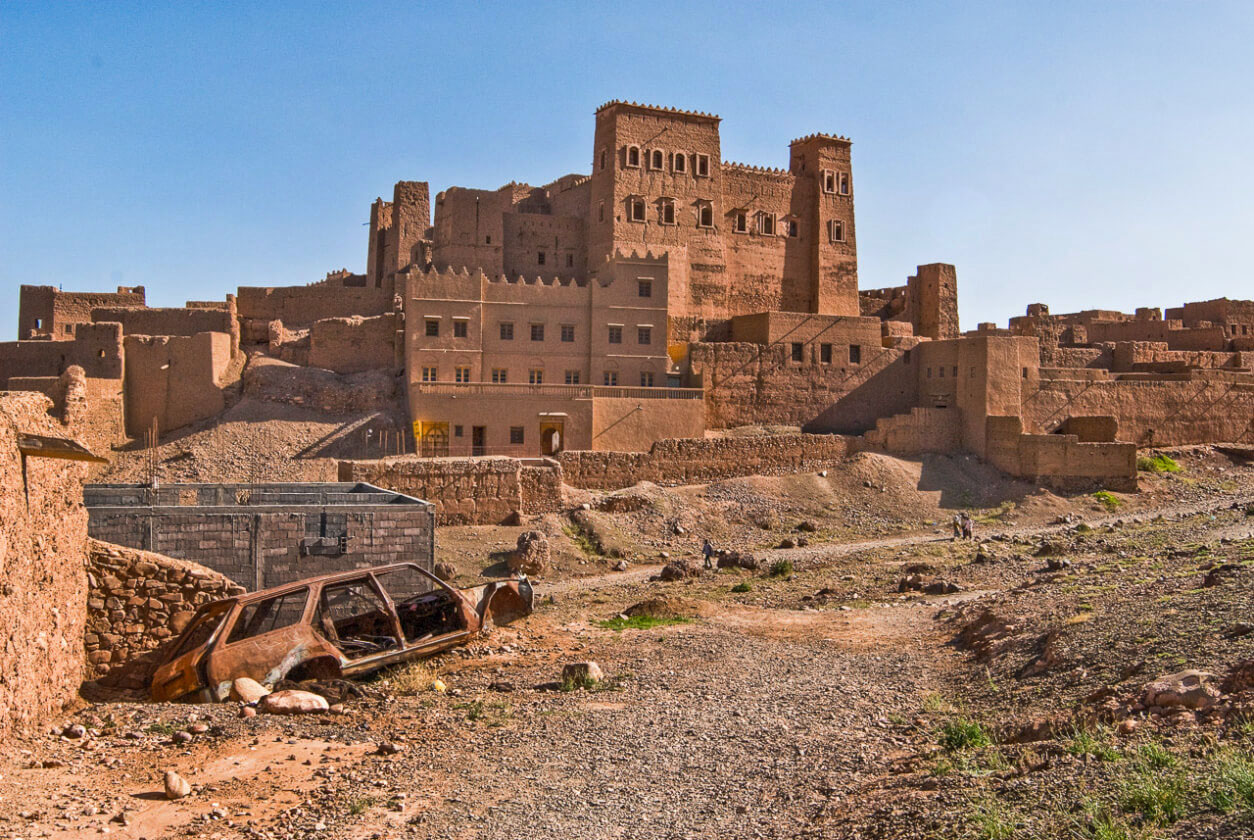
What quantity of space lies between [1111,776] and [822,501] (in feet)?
80.5

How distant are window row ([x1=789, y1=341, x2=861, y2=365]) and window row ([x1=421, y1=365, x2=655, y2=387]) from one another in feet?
16.8

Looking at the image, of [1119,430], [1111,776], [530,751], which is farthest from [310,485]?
[1119,430]

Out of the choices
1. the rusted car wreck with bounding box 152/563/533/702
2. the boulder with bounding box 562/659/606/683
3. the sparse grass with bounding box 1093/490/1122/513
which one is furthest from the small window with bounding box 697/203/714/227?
the boulder with bounding box 562/659/606/683

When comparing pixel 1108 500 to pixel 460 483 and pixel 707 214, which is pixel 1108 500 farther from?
pixel 460 483

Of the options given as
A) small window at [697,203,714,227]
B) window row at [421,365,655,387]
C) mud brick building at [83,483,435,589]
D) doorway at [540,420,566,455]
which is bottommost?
mud brick building at [83,483,435,589]

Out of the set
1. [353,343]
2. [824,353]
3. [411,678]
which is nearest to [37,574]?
[411,678]

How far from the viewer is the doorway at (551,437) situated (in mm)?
33469

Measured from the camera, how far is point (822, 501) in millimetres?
32625

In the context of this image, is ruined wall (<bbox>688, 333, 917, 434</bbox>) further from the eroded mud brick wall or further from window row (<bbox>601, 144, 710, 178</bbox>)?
the eroded mud brick wall

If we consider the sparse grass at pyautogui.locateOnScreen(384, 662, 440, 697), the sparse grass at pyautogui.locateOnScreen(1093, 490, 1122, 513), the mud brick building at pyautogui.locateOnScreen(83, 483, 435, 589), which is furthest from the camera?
the sparse grass at pyautogui.locateOnScreen(1093, 490, 1122, 513)

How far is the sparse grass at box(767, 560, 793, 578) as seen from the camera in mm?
24969

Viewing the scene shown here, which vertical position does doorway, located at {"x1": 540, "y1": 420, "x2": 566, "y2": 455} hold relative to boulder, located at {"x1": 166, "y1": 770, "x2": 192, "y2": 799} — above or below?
above

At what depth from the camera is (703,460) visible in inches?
1307

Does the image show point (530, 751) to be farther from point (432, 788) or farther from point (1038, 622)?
point (1038, 622)
